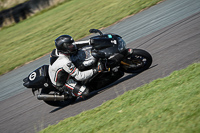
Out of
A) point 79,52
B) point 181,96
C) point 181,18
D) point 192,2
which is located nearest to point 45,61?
point 79,52

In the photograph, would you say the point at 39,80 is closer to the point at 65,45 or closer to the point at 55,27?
the point at 65,45

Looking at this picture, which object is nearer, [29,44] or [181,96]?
[181,96]

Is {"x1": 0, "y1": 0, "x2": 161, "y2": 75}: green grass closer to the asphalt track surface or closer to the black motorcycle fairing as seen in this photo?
the asphalt track surface

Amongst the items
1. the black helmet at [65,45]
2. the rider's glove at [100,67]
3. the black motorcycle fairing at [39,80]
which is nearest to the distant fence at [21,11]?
the black motorcycle fairing at [39,80]

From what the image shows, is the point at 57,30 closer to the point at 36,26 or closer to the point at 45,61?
the point at 36,26

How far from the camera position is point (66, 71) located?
17.9ft

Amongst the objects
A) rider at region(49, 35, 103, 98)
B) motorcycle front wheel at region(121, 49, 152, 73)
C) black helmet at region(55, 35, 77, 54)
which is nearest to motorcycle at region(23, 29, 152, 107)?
motorcycle front wheel at region(121, 49, 152, 73)

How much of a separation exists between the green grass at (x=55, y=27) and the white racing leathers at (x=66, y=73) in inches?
250

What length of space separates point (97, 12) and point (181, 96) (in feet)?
39.5

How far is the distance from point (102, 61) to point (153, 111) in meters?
2.18

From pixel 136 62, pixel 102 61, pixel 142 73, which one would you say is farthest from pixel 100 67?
pixel 142 73

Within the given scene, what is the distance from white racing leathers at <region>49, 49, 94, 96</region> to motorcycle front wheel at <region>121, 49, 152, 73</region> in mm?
809

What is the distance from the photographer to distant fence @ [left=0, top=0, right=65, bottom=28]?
20.6 meters

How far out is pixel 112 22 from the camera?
476 inches
